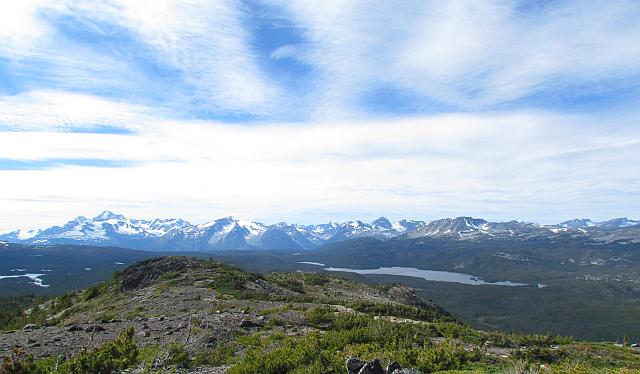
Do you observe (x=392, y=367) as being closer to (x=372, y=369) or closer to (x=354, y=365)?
(x=372, y=369)

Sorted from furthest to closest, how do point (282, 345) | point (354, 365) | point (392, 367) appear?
1. point (282, 345)
2. point (354, 365)
3. point (392, 367)

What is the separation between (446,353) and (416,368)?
2.05 m

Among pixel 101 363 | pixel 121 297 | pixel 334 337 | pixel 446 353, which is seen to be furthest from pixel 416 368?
pixel 121 297

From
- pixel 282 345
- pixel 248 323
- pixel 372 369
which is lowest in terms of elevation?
pixel 248 323

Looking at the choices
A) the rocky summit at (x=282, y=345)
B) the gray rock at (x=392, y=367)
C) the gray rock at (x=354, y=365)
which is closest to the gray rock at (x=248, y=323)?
the rocky summit at (x=282, y=345)

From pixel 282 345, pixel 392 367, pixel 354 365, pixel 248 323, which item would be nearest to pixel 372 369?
pixel 392 367

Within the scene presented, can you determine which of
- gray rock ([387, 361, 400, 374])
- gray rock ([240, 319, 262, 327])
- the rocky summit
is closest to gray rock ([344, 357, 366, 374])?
the rocky summit

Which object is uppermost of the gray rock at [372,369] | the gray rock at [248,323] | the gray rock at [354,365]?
the gray rock at [372,369]

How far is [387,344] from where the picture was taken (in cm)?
1798

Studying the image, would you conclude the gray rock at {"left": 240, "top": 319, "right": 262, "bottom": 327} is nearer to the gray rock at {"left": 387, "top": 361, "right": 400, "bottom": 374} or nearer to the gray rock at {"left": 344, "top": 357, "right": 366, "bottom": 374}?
A: the gray rock at {"left": 344, "top": 357, "right": 366, "bottom": 374}

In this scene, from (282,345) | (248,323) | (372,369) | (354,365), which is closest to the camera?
(372,369)

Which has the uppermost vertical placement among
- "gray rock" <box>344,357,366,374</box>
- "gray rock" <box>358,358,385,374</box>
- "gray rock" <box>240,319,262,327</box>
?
"gray rock" <box>358,358,385,374</box>

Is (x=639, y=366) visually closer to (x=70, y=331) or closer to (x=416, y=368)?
(x=416, y=368)

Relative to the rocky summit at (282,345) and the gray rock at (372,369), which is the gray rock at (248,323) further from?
the gray rock at (372,369)
